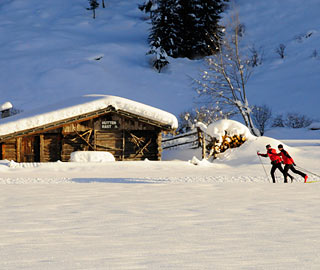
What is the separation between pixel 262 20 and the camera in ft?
225

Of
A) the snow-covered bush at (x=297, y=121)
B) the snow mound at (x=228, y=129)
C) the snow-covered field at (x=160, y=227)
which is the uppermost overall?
the snow-covered bush at (x=297, y=121)

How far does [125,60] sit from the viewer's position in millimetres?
58156

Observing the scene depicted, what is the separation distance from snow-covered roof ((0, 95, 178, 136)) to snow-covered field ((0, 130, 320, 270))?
9.34 metres

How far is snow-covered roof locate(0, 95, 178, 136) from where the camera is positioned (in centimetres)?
1934

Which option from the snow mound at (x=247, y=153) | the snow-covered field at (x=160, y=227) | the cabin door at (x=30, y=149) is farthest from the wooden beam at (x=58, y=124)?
the snow-covered field at (x=160, y=227)

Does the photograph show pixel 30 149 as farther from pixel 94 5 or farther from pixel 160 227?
pixel 94 5

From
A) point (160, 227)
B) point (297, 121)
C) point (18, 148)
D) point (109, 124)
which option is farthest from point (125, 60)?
point (160, 227)

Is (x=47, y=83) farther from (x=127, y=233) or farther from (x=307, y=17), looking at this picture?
(x=127, y=233)

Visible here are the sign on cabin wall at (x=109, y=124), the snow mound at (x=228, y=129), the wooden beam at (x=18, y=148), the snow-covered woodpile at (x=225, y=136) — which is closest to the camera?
the wooden beam at (x=18, y=148)

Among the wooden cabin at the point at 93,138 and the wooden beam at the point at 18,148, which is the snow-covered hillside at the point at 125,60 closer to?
the wooden cabin at the point at 93,138

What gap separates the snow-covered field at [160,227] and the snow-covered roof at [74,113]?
368 inches

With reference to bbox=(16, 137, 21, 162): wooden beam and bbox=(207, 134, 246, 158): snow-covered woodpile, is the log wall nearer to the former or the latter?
bbox=(16, 137, 21, 162): wooden beam

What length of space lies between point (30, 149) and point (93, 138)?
3252 millimetres

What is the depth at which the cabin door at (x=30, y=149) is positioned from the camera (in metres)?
20.4
